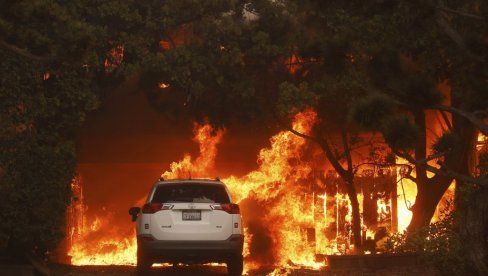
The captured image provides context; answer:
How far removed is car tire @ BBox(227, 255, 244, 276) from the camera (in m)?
17.8

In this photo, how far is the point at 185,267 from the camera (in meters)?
21.1

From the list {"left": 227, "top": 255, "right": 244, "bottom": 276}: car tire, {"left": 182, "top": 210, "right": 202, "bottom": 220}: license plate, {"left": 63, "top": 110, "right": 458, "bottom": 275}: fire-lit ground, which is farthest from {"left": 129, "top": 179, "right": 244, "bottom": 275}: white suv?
{"left": 63, "top": 110, "right": 458, "bottom": 275}: fire-lit ground

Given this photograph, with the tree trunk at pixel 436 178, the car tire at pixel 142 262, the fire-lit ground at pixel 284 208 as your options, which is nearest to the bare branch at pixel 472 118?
the car tire at pixel 142 262

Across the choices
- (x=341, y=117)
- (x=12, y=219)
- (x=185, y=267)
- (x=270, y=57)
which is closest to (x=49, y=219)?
(x=12, y=219)

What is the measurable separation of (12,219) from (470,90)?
8938 millimetres

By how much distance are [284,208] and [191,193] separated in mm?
7284

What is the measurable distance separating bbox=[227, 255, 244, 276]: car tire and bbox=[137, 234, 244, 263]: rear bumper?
0.51 metres

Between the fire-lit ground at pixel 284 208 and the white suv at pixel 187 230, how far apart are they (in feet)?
20.7

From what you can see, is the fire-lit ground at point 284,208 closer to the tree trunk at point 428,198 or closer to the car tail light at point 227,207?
the tree trunk at point 428,198

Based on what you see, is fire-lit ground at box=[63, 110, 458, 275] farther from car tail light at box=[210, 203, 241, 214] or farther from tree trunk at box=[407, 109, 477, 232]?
car tail light at box=[210, 203, 241, 214]

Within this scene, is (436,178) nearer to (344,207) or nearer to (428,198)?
(428,198)

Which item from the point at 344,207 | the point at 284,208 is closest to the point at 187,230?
the point at 284,208

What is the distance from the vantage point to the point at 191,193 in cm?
1762

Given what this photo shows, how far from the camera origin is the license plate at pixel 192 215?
1711 cm
